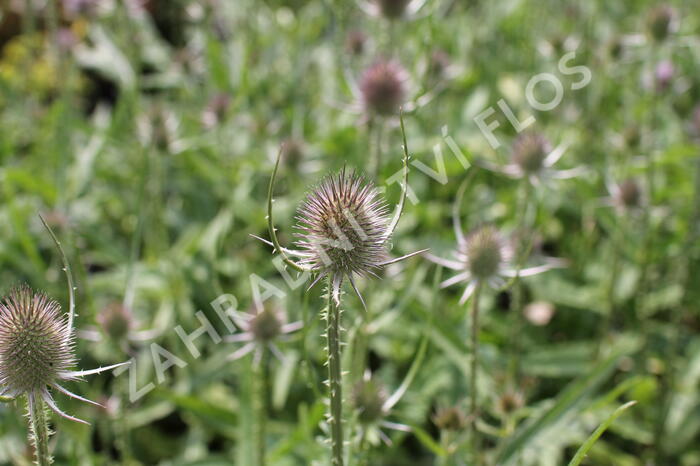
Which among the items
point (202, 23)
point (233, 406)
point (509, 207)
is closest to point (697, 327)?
point (509, 207)

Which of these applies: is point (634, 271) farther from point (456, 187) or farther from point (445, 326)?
point (445, 326)

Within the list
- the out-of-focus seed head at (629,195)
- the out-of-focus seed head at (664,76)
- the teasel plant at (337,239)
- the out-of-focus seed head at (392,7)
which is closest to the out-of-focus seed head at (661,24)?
the out-of-focus seed head at (664,76)

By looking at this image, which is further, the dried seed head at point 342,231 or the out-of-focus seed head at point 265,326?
the out-of-focus seed head at point 265,326

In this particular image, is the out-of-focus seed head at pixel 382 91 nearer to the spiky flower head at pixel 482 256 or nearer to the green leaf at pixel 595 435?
the spiky flower head at pixel 482 256

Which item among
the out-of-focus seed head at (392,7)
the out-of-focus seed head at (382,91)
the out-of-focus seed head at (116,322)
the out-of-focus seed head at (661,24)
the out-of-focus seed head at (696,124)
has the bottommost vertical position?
the out-of-focus seed head at (116,322)

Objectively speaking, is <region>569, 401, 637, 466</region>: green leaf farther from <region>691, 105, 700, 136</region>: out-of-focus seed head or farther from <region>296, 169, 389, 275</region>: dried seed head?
<region>691, 105, 700, 136</region>: out-of-focus seed head

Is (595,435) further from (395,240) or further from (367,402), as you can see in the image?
(395,240)

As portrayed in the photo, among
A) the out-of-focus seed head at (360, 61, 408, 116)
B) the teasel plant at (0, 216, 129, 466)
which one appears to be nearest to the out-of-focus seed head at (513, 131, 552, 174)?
the out-of-focus seed head at (360, 61, 408, 116)
